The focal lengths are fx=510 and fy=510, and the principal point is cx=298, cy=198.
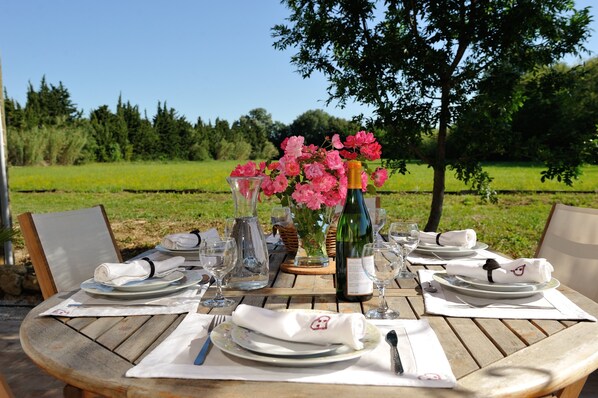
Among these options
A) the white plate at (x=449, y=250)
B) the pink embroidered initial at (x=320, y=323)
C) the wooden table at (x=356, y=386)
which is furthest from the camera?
the white plate at (x=449, y=250)

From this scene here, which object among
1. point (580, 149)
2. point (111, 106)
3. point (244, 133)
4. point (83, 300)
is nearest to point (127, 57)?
point (111, 106)

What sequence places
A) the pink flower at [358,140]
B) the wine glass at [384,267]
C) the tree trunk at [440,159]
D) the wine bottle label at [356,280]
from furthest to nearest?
the tree trunk at [440,159], the pink flower at [358,140], the wine bottle label at [356,280], the wine glass at [384,267]

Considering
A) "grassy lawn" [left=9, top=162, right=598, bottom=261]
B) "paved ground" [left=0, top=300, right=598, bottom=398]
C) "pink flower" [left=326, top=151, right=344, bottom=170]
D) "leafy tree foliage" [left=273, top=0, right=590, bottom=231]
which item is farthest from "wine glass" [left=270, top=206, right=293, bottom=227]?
"grassy lawn" [left=9, top=162, right=598, bottom=261]

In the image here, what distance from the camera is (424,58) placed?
3.07m

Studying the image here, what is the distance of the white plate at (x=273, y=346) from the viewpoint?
76cm

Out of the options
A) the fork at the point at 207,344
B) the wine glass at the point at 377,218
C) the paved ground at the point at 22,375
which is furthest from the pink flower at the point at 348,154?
the paved ground at the point at 22,375

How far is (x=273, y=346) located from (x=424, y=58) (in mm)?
2632

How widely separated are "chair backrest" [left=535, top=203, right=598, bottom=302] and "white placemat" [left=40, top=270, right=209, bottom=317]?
3.82ft

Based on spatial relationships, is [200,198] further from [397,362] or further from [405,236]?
[397,362]

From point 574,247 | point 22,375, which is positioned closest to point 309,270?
point 574,247

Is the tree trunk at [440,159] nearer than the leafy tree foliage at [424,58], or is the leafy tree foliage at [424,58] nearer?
the leafy tree foliage at [424,58]

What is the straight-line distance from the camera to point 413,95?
10.4 ft

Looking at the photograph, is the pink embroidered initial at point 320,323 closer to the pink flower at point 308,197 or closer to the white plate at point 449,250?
the pink flower at point 308,197

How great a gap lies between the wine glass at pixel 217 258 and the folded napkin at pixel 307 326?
25 cm
